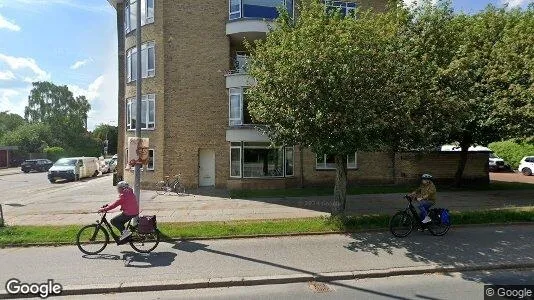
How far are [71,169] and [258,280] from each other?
25352 mm

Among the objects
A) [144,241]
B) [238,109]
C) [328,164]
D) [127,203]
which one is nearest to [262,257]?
[144,241]

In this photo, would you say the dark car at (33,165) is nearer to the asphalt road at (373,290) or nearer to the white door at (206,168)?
the white door at (206,168)

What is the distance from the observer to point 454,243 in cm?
875

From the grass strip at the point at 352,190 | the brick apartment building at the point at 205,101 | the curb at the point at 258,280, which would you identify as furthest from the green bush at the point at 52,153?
the curb at the point at 258,280

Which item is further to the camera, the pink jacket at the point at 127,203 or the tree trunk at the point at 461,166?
the tree trunk at the point at 461,166

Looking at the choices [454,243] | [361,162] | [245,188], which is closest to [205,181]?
[245,188]

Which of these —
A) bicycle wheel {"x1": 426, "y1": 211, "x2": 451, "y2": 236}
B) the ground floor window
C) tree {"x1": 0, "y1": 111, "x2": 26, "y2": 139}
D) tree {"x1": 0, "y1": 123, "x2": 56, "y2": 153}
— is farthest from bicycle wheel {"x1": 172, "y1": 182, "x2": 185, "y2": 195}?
tree {"x1": 0, "y1": 111, "x2": 26, "y2": 139}

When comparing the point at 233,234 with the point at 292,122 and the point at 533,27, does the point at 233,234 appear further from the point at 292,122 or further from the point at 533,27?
the point at 533,27

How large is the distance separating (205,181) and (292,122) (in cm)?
1119

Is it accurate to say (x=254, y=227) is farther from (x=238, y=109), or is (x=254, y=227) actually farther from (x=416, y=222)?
(x=238, y=109)

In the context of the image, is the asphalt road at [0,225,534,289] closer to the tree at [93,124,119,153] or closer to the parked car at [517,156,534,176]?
the parked car at [517,156,534,176]

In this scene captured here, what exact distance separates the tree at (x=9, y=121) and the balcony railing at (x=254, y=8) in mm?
79886

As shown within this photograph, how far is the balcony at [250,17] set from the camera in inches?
733

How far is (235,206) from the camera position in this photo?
14180 millimetres
